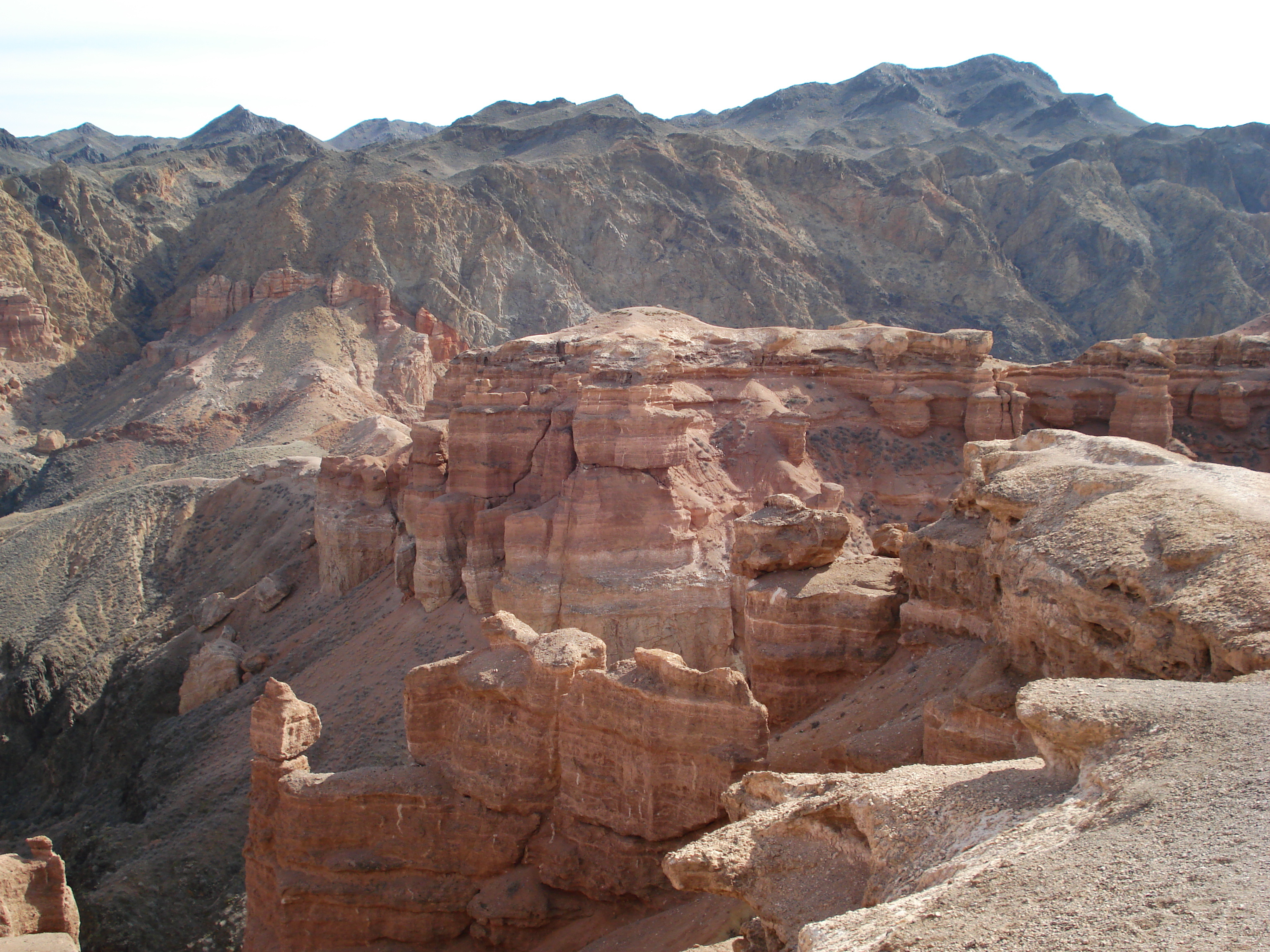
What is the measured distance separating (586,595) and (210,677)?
13.2m

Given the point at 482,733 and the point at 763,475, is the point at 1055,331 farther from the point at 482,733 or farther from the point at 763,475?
the point at 482,733

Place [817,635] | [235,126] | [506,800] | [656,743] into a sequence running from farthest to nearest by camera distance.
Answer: [235,126], [817,635], [506,800], [656,743]

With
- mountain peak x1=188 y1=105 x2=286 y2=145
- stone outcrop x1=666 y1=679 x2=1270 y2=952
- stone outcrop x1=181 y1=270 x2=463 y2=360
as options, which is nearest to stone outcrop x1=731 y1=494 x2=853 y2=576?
stone outcrop x1=666 y1=679 x2=1270 y2=952

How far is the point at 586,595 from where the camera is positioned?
84.9 feet

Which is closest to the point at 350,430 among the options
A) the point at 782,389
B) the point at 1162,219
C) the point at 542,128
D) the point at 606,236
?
the point at 782,389

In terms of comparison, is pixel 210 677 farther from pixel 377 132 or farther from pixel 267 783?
pixel 377 132

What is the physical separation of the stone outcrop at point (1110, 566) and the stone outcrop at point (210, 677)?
23167mm

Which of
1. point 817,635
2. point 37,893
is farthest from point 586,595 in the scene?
point 37,893

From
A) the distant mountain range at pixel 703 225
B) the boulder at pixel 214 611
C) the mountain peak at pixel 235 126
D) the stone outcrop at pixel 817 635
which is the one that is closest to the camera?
the stone outcrop at pixel 817 635

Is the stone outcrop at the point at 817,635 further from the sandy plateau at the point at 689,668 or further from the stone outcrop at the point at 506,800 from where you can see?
the stone outcrop at the point at 506,800

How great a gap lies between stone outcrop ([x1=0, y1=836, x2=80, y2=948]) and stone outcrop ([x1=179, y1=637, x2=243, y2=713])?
15093 mm

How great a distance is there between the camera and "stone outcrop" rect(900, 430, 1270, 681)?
29.9 feet

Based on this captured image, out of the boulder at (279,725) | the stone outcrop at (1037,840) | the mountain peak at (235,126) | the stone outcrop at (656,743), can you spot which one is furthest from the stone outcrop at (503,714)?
the mountain peak at (235,126)

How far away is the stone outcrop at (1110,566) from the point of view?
9.12 metres
